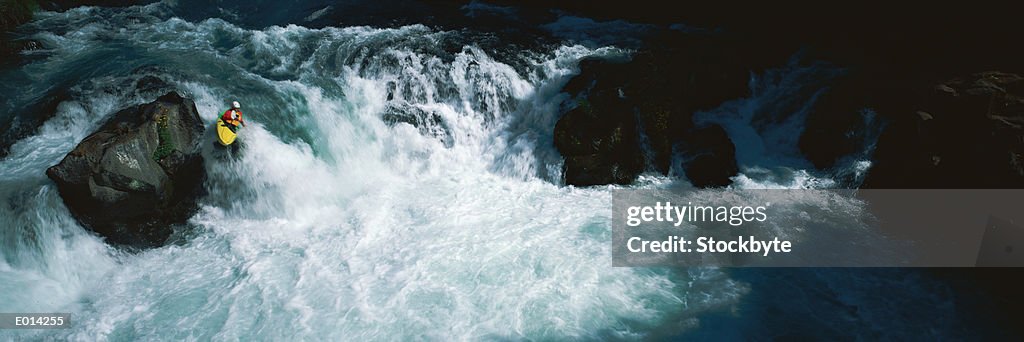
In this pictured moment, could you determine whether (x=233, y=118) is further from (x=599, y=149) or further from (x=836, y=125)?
(x=836, y=125)

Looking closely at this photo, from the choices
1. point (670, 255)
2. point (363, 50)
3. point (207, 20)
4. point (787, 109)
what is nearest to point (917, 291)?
point (670, 255)

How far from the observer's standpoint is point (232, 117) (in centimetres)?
878

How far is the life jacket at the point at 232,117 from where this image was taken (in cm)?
875

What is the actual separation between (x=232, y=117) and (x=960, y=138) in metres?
11.3

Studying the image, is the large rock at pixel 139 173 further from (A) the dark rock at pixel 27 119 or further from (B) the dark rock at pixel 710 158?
(B) the dark rock at pixel 710 158

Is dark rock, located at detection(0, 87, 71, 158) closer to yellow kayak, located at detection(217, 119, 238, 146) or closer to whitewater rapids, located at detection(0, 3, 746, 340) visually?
whitewater rapids, located at detection(0, 3, 746, 340)

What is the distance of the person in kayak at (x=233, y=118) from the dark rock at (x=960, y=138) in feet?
34.4

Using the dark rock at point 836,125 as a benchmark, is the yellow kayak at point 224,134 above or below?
above

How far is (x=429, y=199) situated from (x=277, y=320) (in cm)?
328

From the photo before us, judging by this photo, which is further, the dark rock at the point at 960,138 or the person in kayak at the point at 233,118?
the person in kayak at the point at 233,118

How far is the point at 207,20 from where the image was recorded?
13.5 m

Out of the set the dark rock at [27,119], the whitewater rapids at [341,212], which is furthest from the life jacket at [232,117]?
the dark rock at [27,119]

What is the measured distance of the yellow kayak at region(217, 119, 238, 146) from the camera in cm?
871

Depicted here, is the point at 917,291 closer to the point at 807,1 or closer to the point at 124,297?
the point at 807,1
